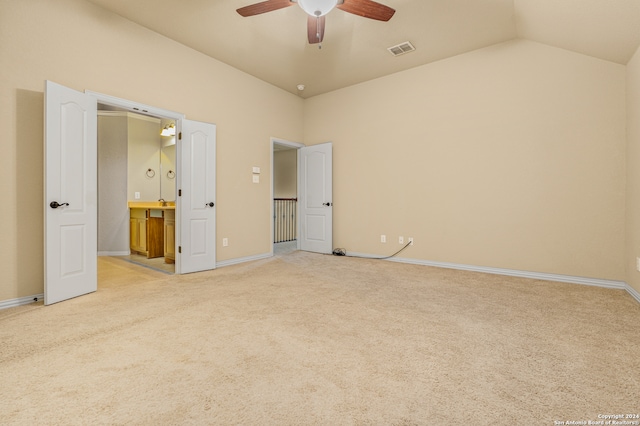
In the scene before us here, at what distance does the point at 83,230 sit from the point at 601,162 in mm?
5681

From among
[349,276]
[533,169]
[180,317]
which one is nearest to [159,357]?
[180,317]

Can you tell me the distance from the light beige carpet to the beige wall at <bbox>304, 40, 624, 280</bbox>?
0.87 m

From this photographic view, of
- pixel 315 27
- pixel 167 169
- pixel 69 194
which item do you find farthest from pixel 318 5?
pixel 167 169

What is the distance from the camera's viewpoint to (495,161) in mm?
3896

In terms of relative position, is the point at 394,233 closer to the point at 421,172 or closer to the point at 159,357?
the point at 421,172

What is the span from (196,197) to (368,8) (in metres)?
3.07

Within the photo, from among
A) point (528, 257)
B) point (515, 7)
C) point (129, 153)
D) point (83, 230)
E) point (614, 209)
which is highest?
point (515, 7)

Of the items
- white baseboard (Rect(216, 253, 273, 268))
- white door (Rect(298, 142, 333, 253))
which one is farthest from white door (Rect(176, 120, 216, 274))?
white door (Rect(298, 142, 333, 253))

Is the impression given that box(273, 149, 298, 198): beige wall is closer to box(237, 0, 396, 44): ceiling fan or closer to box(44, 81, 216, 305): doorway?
box(44, 81, 216, 305): doorway

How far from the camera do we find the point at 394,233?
188 inches

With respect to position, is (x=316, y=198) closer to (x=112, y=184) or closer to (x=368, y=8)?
(x=368, y=8)

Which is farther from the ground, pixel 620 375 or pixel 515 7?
pixel 515 7

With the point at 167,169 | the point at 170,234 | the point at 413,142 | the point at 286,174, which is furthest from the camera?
the point at 286,174

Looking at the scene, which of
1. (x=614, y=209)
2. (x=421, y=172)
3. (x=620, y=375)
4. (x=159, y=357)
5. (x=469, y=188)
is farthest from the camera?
(x=421, y=172)
